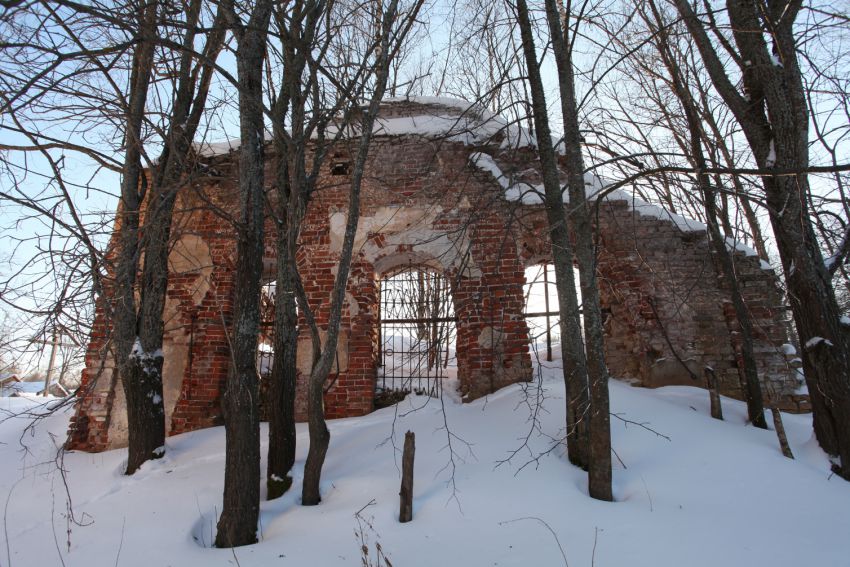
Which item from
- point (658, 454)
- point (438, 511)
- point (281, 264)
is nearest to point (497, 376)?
point (658, 454)

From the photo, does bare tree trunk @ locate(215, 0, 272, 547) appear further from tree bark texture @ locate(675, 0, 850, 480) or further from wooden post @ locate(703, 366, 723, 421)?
wooden post @ locate(703, 366, 723, 421)

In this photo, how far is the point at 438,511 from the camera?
3363 millimetres

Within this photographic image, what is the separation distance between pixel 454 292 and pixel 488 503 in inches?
105

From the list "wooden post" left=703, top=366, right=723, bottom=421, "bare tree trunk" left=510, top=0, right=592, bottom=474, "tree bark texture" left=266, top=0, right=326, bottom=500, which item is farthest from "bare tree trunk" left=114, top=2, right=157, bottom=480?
"wooden post" left=703, top=366, right=723, bottom=421

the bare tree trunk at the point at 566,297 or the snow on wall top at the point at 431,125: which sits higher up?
the snow on wall top at the point at 431,125

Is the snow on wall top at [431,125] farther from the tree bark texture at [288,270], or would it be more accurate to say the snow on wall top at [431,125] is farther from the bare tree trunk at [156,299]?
the tree bark texture at [288,270]

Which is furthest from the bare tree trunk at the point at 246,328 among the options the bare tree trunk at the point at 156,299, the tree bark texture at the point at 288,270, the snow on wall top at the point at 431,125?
the snow on wall top at the point at 431,125

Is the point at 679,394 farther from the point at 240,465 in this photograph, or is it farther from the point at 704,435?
the point at 240,465

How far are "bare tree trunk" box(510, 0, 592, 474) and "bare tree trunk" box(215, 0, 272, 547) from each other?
227 cm

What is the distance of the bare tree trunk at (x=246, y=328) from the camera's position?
3.28 metres

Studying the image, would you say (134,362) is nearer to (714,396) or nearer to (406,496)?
(406,496)

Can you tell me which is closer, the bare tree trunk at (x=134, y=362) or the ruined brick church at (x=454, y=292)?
the bare tree trunk at (x=134, y=362)

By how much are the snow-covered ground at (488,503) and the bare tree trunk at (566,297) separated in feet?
0.93

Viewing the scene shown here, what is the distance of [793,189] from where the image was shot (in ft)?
13.0
